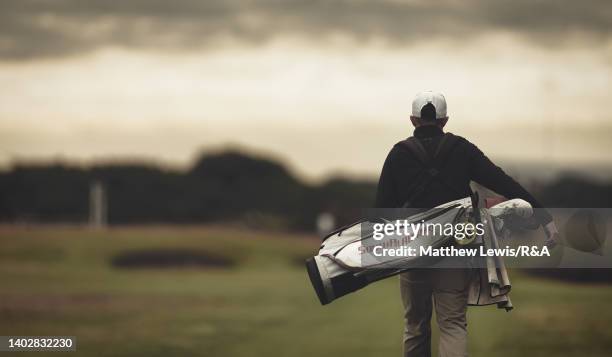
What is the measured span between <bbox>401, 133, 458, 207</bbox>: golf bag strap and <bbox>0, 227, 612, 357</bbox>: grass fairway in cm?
763

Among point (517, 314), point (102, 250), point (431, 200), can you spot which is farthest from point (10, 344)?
point (102, 250)

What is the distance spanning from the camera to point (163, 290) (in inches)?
1286

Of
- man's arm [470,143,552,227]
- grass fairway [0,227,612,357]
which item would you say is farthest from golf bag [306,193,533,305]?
grass fairway [0,227,612,357]

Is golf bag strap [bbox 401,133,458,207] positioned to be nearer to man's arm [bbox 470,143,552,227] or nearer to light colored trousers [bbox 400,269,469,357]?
man's arm [bbox 470,143,552,227]

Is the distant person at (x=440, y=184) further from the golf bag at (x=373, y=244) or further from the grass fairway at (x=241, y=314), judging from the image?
the grass fairway at (x=241, y=314)

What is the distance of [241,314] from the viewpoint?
22.6 m

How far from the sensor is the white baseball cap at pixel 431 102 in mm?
6863

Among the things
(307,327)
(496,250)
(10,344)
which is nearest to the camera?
(496,250)

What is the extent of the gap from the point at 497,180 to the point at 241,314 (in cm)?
1645

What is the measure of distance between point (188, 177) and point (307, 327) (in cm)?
6274

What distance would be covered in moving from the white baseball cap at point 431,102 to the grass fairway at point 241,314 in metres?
7.69

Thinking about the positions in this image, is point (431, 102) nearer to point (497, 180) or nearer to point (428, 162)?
point (428, 162)

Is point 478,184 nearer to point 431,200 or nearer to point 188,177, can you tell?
point 431,200

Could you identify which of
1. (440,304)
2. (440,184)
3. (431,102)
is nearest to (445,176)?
(440,184)
